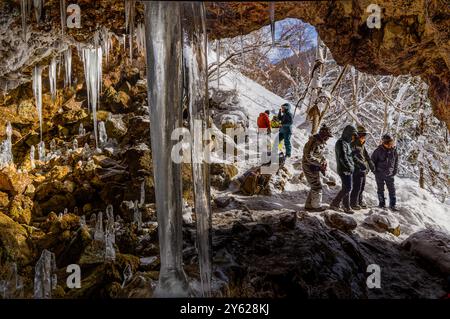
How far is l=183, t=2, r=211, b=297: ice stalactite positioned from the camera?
13.3 ft

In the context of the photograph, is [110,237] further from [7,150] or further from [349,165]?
[7,150]

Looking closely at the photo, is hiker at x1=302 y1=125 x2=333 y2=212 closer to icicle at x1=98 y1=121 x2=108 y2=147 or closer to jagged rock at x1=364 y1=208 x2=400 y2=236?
jagged rock at x1=364 y1=208 x2=400 y2=236

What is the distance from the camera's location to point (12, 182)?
7.43 meters

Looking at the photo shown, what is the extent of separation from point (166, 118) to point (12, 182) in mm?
5717

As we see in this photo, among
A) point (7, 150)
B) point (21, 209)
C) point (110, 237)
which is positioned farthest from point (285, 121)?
point (7, 150)

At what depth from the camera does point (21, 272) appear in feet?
17.1

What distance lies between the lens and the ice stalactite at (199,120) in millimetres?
4051

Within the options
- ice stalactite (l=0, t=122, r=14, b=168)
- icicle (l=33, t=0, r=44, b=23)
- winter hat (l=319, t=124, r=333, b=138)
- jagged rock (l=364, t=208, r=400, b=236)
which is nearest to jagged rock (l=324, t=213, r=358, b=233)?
jagged rock (l=364, t=208, r=400, b=236)

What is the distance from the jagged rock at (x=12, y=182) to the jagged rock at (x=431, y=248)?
7.86 m

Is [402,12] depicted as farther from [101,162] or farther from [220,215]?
[101,162]

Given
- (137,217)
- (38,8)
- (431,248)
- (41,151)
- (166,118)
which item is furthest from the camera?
(41,151)

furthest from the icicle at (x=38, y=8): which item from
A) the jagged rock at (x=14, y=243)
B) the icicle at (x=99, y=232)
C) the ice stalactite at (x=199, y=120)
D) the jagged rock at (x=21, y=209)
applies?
the jagged rock at (x=21, y=209)

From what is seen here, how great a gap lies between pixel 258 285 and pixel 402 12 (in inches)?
157
